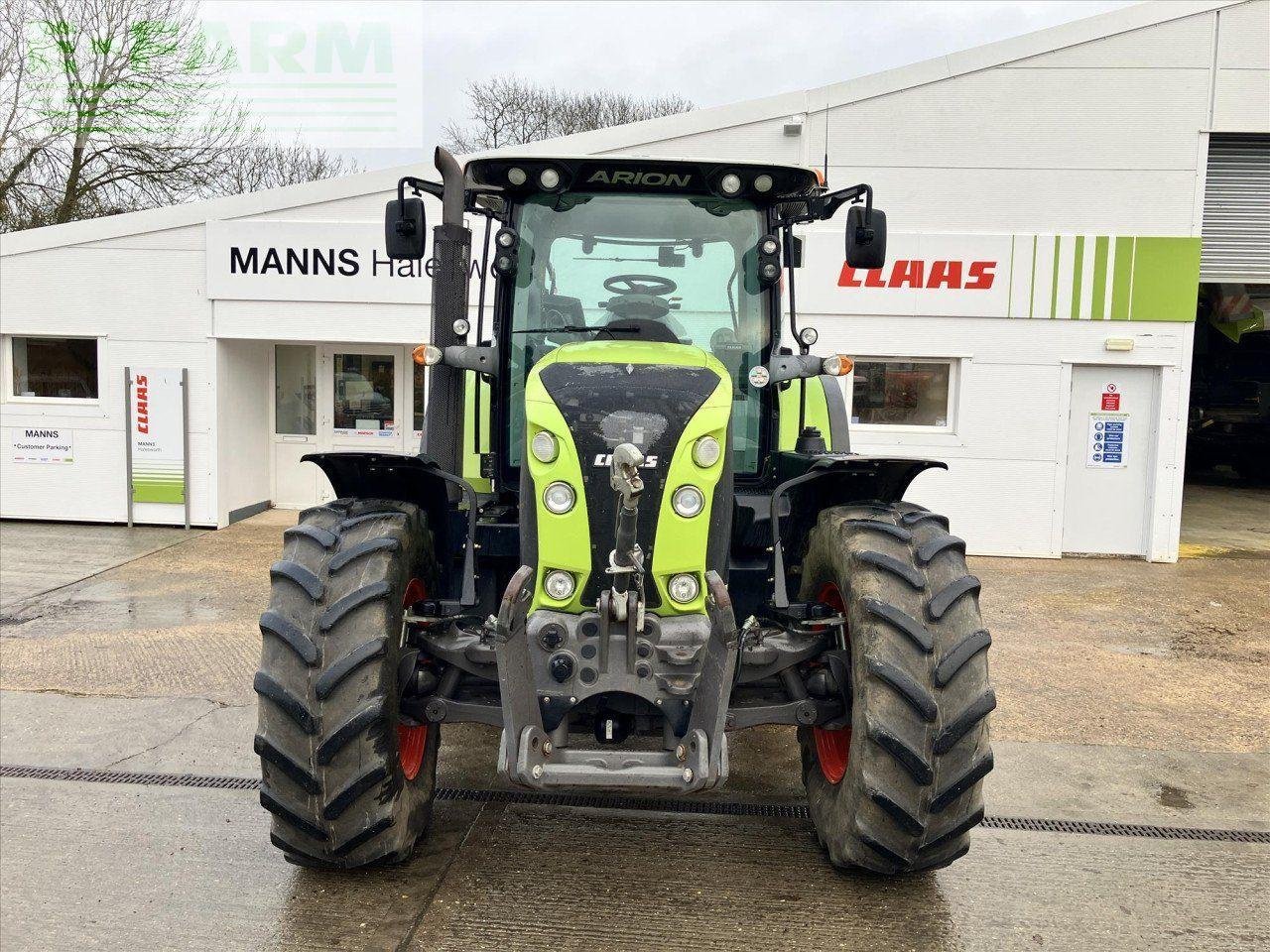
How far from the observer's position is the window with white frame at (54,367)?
11375mm

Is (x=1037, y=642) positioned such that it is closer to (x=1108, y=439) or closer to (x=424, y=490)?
(x=1108, y=439)

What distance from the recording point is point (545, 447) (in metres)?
3.28

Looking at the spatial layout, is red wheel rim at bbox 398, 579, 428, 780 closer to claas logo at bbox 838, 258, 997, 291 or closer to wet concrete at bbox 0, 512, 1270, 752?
wet concrete at bbox 0, 512, 1270, 752

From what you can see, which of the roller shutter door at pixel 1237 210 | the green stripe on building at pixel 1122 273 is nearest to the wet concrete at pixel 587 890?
the green stripe on building at pixel 1122 273

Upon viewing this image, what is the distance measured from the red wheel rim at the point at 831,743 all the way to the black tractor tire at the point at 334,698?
150cm

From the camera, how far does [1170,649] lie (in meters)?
7.36

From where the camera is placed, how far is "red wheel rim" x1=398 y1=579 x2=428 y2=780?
149 inches

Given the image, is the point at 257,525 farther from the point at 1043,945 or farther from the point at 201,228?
the point at 1043,945

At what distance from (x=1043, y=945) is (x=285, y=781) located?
245 centimetres

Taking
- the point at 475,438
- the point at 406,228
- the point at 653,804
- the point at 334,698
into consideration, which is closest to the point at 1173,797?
the point at 653,804

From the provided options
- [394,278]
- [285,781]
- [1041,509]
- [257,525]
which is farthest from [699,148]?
[285,781]

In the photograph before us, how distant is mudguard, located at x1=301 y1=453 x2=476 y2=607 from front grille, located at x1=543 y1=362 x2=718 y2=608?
2.00 ft

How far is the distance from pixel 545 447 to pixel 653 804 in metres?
1.87

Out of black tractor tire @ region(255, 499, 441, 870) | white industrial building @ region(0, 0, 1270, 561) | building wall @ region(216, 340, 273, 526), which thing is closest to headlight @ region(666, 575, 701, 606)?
black tractor tire @ region(255, 499, 441, 870)
